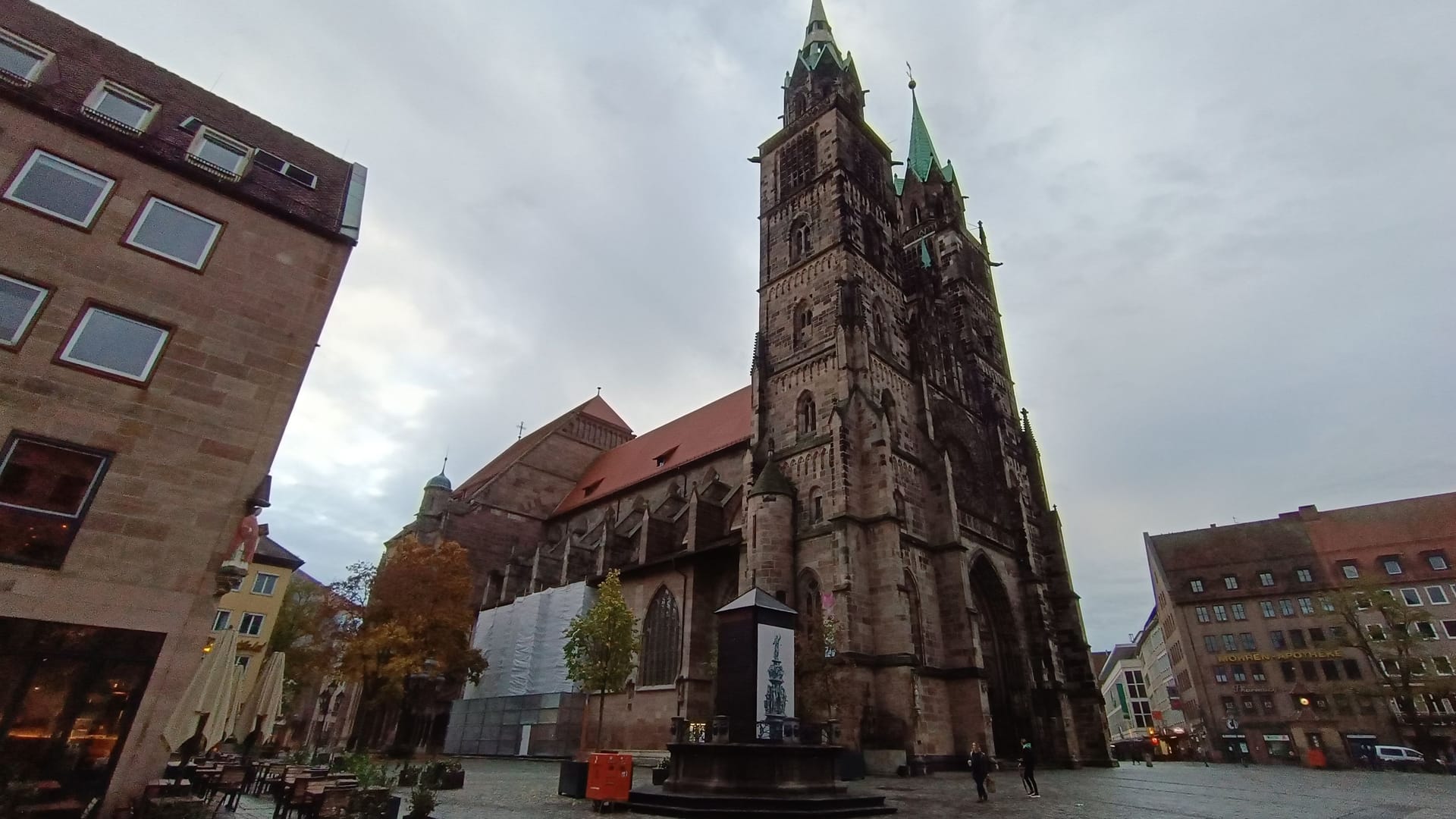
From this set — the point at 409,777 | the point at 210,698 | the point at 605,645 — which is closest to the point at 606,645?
the point at 605,645

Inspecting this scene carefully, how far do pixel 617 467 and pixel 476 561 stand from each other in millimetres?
9038

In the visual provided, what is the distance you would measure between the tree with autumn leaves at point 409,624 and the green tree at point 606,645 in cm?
761

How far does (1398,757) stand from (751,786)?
3984 centimetres

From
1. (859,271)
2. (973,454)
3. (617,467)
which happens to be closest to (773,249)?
(859,271)

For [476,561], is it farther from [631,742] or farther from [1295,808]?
[1295,808]

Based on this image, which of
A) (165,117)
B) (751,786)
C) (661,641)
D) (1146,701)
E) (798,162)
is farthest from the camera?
(1146,701)

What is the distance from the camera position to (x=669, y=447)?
3428 centimetres

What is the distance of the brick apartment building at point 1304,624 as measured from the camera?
122 feet

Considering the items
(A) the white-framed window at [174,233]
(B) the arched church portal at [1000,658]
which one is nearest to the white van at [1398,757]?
(B) the arched church portal at [1000,658]

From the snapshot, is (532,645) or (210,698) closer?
(210,698)

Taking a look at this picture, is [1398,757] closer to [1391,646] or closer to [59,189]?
[1391,646]

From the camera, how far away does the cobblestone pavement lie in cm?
1021

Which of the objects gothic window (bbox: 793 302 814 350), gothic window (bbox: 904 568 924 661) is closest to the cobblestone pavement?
gothic window (bbox: 904 568 924 661)

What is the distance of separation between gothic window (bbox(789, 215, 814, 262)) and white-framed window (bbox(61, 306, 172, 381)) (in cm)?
2262
